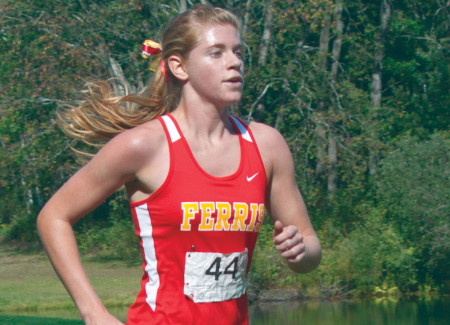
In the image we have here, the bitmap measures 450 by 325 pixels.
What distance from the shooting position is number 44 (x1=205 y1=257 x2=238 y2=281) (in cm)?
237

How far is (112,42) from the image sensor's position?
17.4 m

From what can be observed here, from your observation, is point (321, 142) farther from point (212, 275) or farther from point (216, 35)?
point (212, 275)

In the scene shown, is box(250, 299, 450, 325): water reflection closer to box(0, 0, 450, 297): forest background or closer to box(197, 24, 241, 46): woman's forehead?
box(0, 0, 450, 297): forest background

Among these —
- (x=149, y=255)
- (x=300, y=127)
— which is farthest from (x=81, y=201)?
(x=300, y=127)

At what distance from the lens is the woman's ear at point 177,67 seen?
262 cm

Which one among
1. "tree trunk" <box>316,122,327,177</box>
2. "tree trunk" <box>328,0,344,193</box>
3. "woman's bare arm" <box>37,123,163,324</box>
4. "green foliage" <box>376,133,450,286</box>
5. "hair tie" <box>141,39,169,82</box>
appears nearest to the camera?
"woman's bare arm" <box>37,123,163,324</box>

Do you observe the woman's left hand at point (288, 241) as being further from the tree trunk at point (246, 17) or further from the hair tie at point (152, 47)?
the tree trunk at point (246, 17)

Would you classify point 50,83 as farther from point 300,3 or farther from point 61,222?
point 61,222

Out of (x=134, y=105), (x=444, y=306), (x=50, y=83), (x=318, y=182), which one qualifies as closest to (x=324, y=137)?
(x=318, y=182)

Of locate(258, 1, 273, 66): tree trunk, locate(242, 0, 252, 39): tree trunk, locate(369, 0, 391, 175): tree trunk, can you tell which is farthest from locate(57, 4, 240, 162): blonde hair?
locate(369, 0, 391, 175): tree trunk

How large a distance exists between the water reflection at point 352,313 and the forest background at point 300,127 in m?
0.62

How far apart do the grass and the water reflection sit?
244cm

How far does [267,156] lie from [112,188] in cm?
53

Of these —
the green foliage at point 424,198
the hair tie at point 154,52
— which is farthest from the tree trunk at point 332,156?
the hair tie at point 154,52
